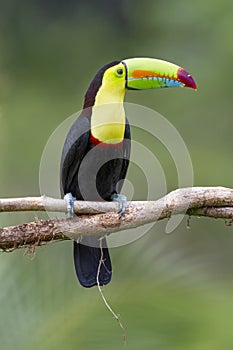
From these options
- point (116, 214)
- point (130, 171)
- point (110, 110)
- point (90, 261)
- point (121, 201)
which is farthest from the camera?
point (130, 171)

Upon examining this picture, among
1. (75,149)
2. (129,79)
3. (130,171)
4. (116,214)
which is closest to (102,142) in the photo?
(75,149)

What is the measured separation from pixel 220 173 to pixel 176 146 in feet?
1.59

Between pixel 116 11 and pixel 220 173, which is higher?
pixel 116 11

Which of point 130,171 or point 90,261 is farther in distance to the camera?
point 130,171

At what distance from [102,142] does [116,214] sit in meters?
0.37

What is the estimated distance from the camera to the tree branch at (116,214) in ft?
8.74

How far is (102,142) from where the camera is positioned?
299cm

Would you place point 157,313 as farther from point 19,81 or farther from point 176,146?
point 19,81

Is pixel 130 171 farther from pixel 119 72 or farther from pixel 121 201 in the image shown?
pixel 121 201

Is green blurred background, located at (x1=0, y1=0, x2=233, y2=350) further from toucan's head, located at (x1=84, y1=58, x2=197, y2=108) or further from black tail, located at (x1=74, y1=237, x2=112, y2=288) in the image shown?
toucan's head, located at (x1=84, y1=58, x2=197, y2=108)

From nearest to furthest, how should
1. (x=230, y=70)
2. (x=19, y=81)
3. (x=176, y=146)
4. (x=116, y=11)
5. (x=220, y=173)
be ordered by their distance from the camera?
1. (x=176, y=146)
2. (x=220, y=173)
3. (x=230, y=70)
4. (x=19, y=81)
5. (x=116, y=11)

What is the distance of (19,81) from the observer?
6387mm

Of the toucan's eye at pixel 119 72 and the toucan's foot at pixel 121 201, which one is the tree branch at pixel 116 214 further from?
the toucan's eye at pixel 119 72

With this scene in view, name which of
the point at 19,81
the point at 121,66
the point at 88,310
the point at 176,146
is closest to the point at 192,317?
the point at 88,310
